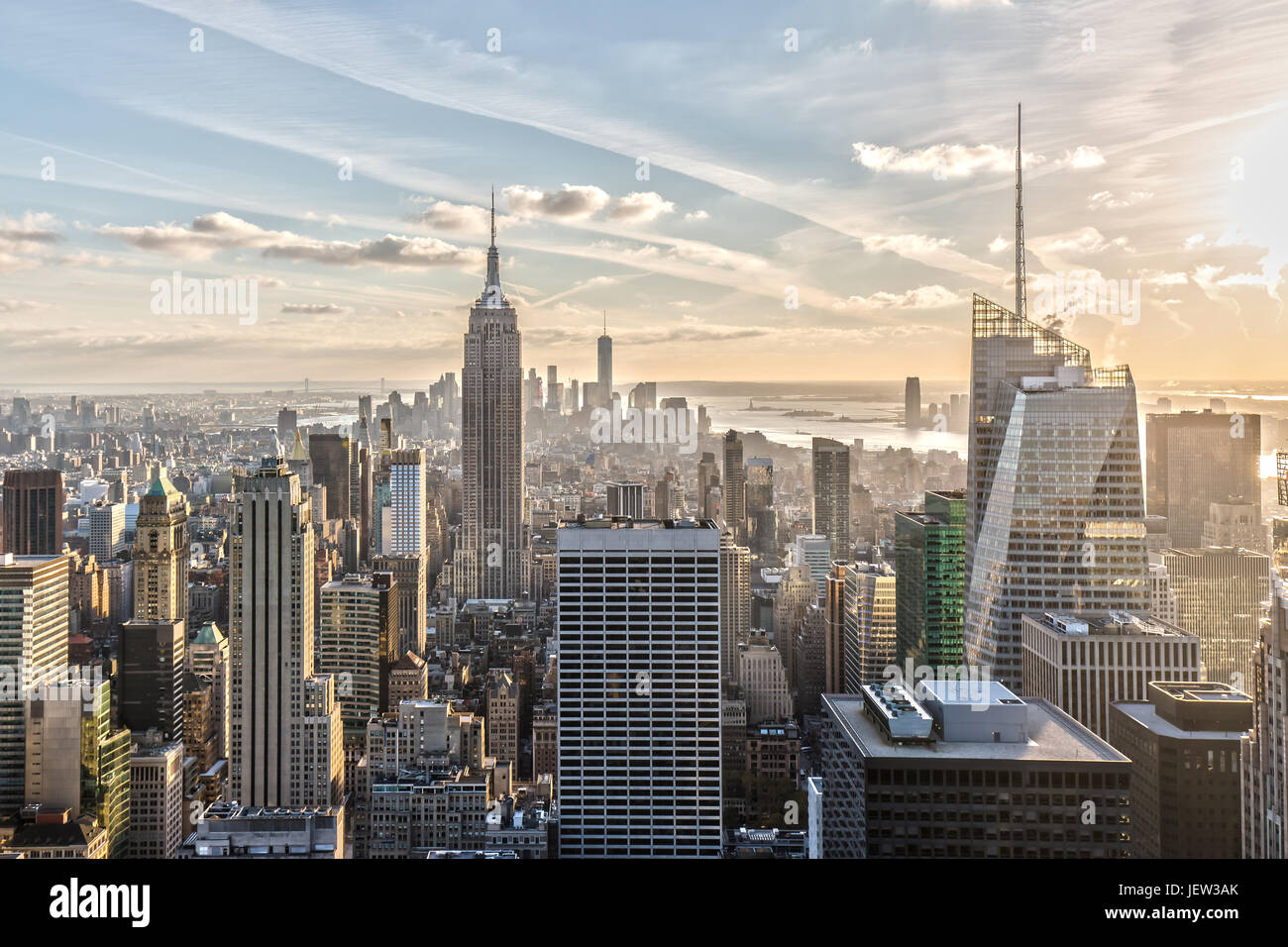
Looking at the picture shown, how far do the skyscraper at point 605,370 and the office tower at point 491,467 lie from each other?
392cm

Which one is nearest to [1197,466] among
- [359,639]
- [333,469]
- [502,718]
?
A: [502,718]

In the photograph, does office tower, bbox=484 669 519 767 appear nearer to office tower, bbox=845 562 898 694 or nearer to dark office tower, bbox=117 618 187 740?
dark office tower, bbox=117 618 187 740

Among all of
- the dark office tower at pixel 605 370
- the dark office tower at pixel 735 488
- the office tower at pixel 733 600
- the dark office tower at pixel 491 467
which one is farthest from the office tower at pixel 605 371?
the dark office tower at pixel 491 467

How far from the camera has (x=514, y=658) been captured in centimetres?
1173

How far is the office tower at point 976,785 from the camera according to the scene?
4.83 meters

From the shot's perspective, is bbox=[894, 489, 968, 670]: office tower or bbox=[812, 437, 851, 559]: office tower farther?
bbox=[894, 489, 968, 670]: office tower

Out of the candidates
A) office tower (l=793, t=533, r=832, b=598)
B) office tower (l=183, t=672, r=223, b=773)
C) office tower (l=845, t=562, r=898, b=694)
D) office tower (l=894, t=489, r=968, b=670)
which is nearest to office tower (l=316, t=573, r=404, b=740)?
office tower (l=183, t=672, r=223, b=773)

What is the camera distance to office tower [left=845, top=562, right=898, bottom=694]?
9094 millimetres

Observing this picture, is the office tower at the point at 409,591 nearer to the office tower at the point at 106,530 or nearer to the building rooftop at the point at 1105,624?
the office tower at the point at 106,530

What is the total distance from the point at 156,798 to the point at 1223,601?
1038 centimetres

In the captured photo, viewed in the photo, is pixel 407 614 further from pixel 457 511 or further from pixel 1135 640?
pixel 1135 640

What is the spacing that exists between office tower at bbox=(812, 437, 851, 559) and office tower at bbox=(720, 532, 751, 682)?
3.36ft

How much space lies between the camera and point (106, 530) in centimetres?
862
